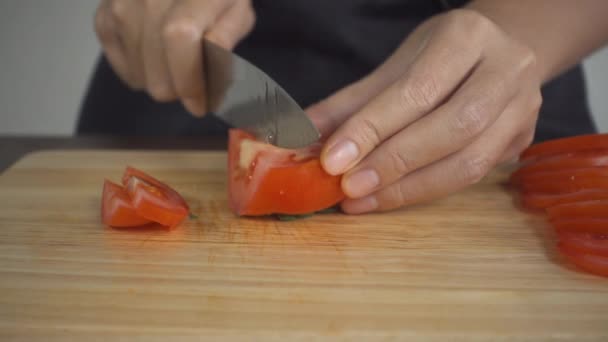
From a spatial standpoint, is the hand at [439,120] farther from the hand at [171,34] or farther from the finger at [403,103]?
the hand at [171,34]

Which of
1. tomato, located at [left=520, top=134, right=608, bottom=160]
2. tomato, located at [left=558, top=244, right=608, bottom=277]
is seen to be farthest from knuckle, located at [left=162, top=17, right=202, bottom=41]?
tomato, located at [left=558, top=244, right=608, bottom=277]

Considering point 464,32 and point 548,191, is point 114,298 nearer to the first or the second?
point 464,32

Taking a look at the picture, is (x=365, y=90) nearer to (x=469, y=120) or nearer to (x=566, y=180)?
(x=469, y=120)

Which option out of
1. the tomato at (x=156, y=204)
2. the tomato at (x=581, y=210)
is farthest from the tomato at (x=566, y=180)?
the tomato at (x=156, y=204)

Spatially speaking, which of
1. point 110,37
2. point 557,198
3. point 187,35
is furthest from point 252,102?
point 557,198

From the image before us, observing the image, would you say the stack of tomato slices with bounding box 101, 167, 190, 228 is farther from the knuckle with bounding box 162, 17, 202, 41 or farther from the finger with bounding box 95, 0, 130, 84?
the finger with bounding box 95, 0, 130, 84

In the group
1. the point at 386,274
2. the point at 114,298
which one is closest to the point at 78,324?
the point at 114,298
